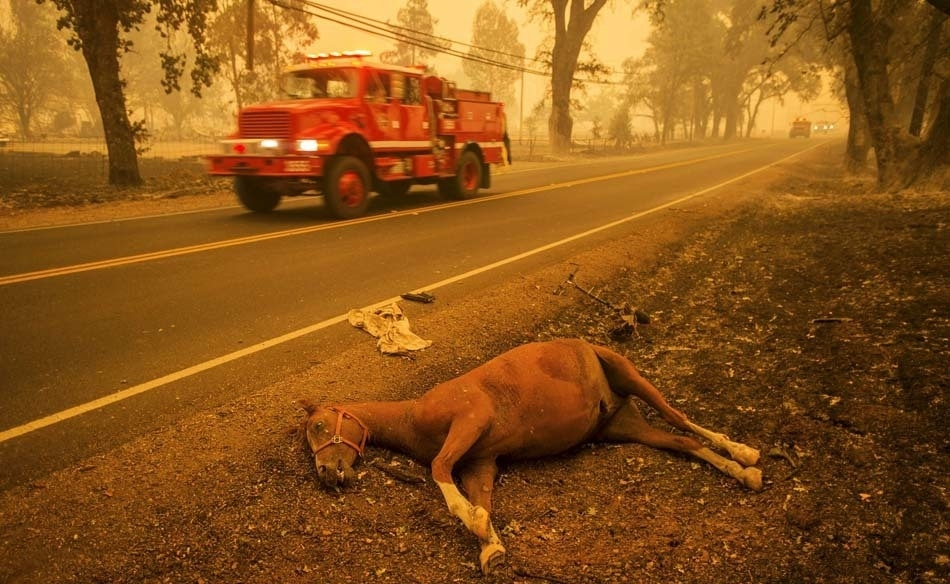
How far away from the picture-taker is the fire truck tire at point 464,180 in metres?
14.8

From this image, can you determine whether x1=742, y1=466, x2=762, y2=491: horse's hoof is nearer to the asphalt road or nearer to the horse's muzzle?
the horse's muzzle

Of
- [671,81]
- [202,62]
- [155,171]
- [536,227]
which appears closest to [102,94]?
[202,62]

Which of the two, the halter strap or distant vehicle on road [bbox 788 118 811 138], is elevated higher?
distant vehicle on road [bbox 788 118 811 138]

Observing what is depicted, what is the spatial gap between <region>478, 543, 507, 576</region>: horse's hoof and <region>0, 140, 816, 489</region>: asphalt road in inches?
94.6

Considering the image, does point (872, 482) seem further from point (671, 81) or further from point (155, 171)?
point (671, 81)

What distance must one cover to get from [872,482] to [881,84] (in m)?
15.6

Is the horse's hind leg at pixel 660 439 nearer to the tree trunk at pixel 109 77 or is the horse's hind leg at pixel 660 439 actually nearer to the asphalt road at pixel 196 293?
the asphalt road at pixel 196 293

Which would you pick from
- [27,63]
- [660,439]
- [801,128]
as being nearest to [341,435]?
[660,439]

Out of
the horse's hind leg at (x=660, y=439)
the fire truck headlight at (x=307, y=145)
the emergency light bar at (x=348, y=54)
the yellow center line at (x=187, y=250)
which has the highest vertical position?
the emergency light bar at (x=348, y=54)

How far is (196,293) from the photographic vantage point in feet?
21.7

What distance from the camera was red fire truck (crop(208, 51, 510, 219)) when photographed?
1085 cm

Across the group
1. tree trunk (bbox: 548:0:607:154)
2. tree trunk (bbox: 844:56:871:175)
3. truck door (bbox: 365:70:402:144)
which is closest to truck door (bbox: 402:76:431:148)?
truck door (bbox: 365:70:402:144)

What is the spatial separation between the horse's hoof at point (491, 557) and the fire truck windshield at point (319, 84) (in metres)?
10.7

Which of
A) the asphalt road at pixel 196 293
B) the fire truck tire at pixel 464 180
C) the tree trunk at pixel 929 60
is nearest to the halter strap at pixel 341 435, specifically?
the asphalt road at pixel 196 293
